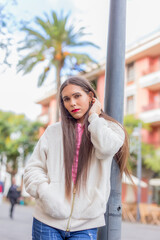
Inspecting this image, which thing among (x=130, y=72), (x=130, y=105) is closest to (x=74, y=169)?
(x=130, y=105)

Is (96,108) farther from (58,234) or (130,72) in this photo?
(130,72)

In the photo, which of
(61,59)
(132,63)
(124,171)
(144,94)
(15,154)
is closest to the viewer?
(124,171)

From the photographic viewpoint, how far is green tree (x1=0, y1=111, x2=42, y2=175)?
4059cm

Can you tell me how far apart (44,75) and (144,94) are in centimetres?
1020

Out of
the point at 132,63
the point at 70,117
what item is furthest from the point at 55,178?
the point at 132,63

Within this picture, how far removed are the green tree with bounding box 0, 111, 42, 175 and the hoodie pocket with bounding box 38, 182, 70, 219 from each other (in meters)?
38.2

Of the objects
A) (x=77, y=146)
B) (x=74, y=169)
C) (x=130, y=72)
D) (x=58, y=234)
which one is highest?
(x=130, y=72)

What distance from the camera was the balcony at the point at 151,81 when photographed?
2997 centimetres

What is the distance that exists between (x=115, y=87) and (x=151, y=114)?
26933 mm

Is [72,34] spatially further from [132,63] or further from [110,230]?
[110,230]

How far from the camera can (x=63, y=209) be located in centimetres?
220

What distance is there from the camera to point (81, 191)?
7.47ft

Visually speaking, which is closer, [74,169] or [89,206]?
[89,206]

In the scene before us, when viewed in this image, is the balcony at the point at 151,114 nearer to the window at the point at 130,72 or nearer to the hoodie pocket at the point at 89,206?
the window at the point at 130,72
